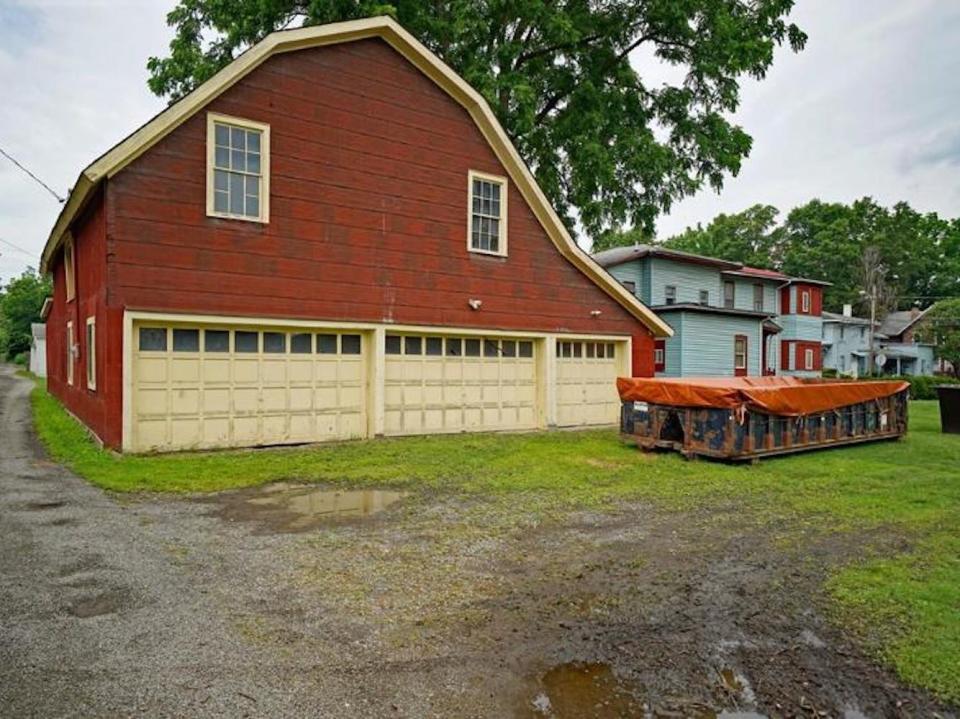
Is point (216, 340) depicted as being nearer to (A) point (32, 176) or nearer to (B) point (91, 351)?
(B) point (91, 351)

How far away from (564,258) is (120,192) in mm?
9142

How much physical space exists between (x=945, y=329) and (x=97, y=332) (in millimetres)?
50931

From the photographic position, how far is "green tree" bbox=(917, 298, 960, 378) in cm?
4147

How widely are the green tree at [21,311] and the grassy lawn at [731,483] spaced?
52566mm

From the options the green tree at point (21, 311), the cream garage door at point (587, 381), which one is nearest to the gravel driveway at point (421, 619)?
the cream garage door at point (587, 381)

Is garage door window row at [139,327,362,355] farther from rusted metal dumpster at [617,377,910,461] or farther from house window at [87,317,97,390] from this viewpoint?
rusted metal dumpster at [617,377,910,461]

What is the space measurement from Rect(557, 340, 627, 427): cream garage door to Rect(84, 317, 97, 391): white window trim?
955cm

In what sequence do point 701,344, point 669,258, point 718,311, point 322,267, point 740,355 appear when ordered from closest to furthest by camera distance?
1. point 322,267
2. point 701,344
3. point 718,311
4. point 740,355
5. point 669,258

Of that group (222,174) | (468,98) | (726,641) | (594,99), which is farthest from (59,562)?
(594,99)

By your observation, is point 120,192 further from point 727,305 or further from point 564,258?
point 727,305

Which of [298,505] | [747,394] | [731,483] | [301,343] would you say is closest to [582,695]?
[298,505]

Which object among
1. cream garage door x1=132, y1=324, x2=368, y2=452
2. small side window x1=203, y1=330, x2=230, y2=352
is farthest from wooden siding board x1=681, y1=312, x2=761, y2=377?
small side window x1=203, y1=330, x2=230, y2=352

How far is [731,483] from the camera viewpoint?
29.2 feet

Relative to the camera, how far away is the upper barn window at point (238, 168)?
1065cm
